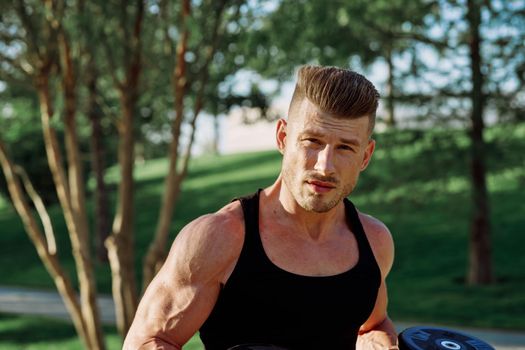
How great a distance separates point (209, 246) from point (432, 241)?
1775cm

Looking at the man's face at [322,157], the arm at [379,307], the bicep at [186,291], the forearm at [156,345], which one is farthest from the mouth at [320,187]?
the forearm at [156,345]

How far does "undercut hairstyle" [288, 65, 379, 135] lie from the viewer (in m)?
2.53

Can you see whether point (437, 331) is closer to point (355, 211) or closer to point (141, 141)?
point (355, 211)

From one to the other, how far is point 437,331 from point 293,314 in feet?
1.86

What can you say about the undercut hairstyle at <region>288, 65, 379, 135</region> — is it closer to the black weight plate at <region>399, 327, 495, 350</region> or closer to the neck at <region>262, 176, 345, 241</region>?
the neck at <region>262, 176, 345, 241</region>

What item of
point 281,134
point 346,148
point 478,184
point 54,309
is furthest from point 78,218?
point 478,184

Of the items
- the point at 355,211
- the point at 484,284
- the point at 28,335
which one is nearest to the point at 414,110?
the point at 484,284

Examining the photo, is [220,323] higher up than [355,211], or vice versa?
[355,211]

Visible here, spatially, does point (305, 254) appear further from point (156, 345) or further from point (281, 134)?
point (156, 345)

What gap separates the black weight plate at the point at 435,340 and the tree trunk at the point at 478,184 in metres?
12.0

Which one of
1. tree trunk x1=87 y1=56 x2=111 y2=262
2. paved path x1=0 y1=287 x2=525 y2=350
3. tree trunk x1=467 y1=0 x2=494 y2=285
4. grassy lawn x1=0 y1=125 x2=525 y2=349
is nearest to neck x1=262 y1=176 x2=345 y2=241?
paved path x1=0 y1=287 x2=525 y2=350

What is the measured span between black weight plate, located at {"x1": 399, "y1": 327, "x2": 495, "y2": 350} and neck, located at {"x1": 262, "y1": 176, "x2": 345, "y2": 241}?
451 millimetres

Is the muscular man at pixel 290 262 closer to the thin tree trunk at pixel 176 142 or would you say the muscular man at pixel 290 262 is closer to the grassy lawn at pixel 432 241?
the thin tree trunk at pixel 176 142

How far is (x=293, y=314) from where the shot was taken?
2.51 meters
